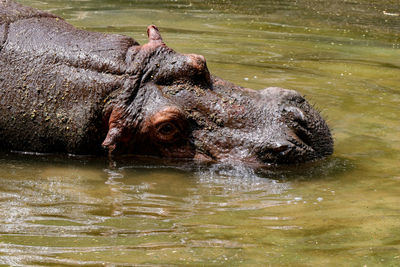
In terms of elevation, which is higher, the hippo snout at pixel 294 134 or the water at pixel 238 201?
the hippo snout at pixel 294 134

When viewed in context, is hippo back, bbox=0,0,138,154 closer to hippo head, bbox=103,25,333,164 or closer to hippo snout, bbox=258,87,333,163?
hippo head, bbox=103,25,333,164

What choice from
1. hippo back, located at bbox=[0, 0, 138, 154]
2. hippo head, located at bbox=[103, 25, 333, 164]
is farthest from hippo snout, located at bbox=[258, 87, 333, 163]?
hippo back, located at bbox=[0, 0, 138, 154]

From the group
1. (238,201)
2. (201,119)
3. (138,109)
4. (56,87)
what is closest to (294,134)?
(201,119)

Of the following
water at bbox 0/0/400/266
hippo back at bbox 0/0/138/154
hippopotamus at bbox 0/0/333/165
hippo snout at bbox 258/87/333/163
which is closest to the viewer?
water at bbox 0/0/400/266

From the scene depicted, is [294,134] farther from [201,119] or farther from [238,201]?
[238,201]

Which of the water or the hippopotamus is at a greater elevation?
the hippopotamus

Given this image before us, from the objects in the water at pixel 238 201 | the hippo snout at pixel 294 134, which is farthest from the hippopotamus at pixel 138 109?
the water at pixel 238 201

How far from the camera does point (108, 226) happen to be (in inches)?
207

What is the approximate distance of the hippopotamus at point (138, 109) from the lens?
6.60 m

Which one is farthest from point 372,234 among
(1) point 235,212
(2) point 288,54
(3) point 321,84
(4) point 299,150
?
(2) point 288,54

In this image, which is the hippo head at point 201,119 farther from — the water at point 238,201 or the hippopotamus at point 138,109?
the water at point 238,201

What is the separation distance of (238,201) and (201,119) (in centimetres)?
109

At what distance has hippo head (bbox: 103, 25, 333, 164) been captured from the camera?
6551mm

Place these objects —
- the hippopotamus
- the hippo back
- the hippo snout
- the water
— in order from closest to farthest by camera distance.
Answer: the water, the hippo snout, the hippopotamus, the hippo back
